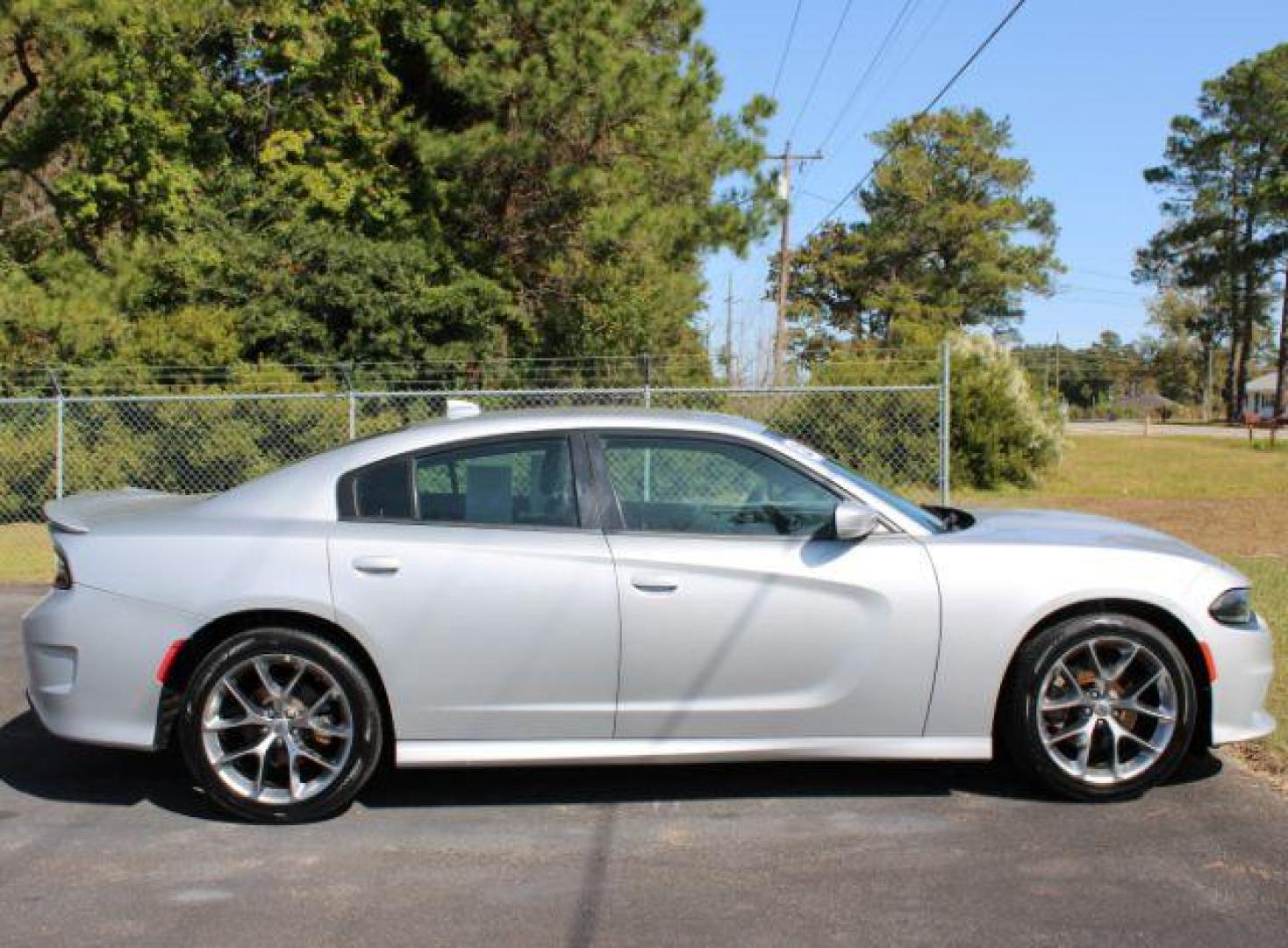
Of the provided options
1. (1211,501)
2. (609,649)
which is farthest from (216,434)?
(1211,501)

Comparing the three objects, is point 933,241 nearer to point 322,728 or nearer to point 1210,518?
point 1210,518

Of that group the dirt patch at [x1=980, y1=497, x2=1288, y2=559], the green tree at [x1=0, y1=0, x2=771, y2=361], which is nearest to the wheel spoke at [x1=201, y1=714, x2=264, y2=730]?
the dirt patch at [x1=980, y1=497, x2=1288, y2=559]

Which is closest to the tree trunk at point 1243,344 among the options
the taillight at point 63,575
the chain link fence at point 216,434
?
the chain link fence at point 216,434

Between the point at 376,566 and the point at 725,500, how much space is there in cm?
148

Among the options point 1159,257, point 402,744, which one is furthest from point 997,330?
point 402,744

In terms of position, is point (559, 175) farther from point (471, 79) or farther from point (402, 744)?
point (402, 744)

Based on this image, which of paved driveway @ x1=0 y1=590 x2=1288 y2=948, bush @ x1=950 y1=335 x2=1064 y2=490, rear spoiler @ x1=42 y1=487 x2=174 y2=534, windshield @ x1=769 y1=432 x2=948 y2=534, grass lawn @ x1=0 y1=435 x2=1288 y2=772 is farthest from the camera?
bush @ x1=950 y1=335 x2=1064 y2=490

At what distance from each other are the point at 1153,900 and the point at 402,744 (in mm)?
2654

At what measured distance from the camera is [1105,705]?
4.59 m

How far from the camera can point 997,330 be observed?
63.6m

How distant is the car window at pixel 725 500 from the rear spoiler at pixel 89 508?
6.78 feet

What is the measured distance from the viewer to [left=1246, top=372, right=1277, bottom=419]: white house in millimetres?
90775

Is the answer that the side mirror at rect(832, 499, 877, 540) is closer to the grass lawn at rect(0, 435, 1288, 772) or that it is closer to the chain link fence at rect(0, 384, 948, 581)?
the grass lawn at rect(0, 435, 1288, 772)

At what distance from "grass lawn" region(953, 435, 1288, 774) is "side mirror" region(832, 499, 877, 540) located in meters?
2.13
